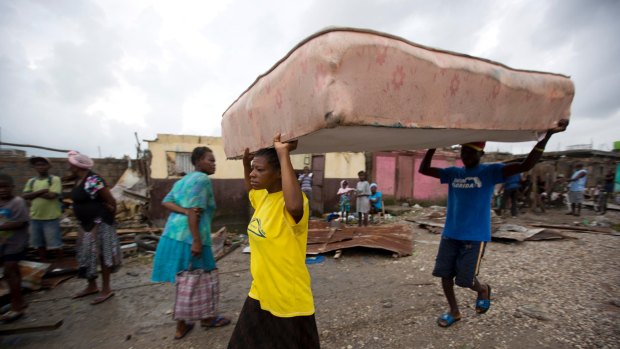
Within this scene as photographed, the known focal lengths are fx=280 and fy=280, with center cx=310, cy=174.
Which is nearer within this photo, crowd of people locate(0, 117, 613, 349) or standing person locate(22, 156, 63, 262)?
crowd of people locate(0, 117, 613, 349)

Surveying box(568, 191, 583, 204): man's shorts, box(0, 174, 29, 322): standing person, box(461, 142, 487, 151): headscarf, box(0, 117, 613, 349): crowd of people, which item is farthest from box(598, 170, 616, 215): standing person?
box(0, 174, 29, 322): standing person

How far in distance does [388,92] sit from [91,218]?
13.1 feet

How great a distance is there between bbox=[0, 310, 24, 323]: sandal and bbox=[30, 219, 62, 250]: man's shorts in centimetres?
191

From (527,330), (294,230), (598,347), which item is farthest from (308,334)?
(598,347)

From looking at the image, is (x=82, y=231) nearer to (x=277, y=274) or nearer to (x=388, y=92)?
(x=277, y=274)

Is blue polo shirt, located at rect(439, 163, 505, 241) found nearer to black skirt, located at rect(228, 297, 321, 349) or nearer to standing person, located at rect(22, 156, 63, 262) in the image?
→ black skirt, located at rect(228, 297, 321, 349)

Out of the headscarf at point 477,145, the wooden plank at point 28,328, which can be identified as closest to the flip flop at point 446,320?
the headscarf at point 477,145

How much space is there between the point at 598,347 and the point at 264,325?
2.87 meters

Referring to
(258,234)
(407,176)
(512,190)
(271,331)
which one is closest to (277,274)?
(258,234)

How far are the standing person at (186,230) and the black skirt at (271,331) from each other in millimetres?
1229

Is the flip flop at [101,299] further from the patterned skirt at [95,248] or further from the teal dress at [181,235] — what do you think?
the teal dress at [181,235]

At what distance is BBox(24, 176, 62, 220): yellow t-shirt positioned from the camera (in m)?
4.81

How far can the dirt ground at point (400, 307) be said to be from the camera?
103 inches

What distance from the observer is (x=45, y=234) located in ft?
16.3
